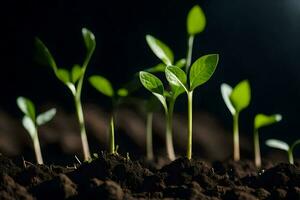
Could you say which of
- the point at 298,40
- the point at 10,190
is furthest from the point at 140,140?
the point at 10,190

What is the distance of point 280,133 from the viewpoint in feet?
10.1

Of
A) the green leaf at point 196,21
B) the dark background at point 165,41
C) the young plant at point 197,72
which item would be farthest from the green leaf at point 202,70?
the dark background at point 165,41

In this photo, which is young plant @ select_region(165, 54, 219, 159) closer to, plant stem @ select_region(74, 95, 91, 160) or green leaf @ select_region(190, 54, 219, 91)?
green leaf @ select_region(190, 54, 219, 91)

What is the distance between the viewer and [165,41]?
324 centimetres

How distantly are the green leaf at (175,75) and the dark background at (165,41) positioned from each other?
4.72ft

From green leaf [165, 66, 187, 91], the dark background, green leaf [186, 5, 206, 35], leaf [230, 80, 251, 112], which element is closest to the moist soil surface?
green leaf [165, 66, 187, 91]

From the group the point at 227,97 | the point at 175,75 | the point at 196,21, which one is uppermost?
the point at 196,21

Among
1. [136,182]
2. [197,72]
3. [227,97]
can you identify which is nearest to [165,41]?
[227,97]

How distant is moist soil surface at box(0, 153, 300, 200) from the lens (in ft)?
4.42

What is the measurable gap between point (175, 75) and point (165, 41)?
5.31 ft

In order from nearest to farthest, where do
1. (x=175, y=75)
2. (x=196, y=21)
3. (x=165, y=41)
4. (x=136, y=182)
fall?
(x=136, y=182), (x=175, y=75), (x=196, y=21), (x=165, y=41)

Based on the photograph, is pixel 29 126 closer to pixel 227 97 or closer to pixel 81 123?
pixel 81 123

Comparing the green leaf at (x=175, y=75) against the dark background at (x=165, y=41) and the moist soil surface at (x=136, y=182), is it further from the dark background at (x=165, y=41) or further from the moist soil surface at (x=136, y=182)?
the dark background at (x=165, y=41)

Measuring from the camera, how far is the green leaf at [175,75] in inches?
63.7
